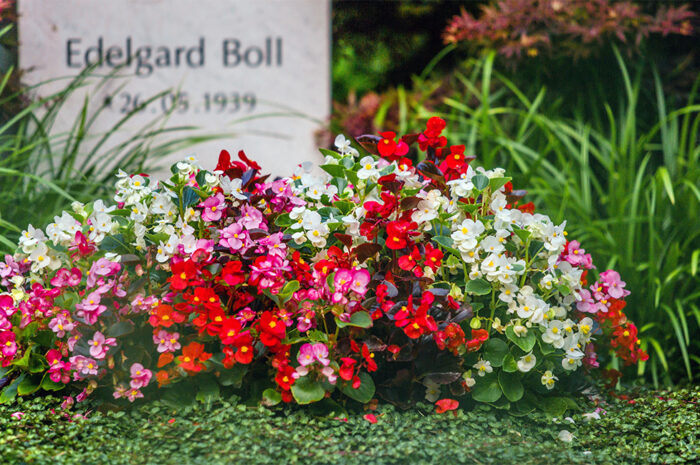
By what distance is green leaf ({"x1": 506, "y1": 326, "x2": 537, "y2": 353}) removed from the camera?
5.88ft

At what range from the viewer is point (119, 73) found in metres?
4.11

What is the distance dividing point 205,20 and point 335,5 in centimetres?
166

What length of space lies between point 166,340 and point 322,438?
487 mm

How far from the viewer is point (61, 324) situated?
6.07 ft

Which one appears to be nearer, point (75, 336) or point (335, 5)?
point (75, 336)

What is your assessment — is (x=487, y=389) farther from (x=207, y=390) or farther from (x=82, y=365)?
(x=82, y=365)

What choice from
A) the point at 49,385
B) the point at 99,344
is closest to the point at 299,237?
the point at 99,344

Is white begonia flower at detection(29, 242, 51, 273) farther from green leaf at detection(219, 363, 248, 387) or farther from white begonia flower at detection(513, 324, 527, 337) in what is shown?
white begonia flower at detection(513, 324, 527, 337)

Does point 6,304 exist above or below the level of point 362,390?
above

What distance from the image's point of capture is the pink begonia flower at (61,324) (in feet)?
6.01

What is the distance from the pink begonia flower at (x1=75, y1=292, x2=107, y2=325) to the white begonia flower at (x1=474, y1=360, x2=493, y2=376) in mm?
1009

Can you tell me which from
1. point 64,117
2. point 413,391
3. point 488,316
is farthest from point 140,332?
point 64,117

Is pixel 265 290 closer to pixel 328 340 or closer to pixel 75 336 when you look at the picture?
Answer: pixel 328 340

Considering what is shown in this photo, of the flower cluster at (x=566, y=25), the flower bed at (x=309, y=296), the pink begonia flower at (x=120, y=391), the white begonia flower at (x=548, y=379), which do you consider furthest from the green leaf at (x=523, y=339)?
the flower cluster at (x=566, y=25)
